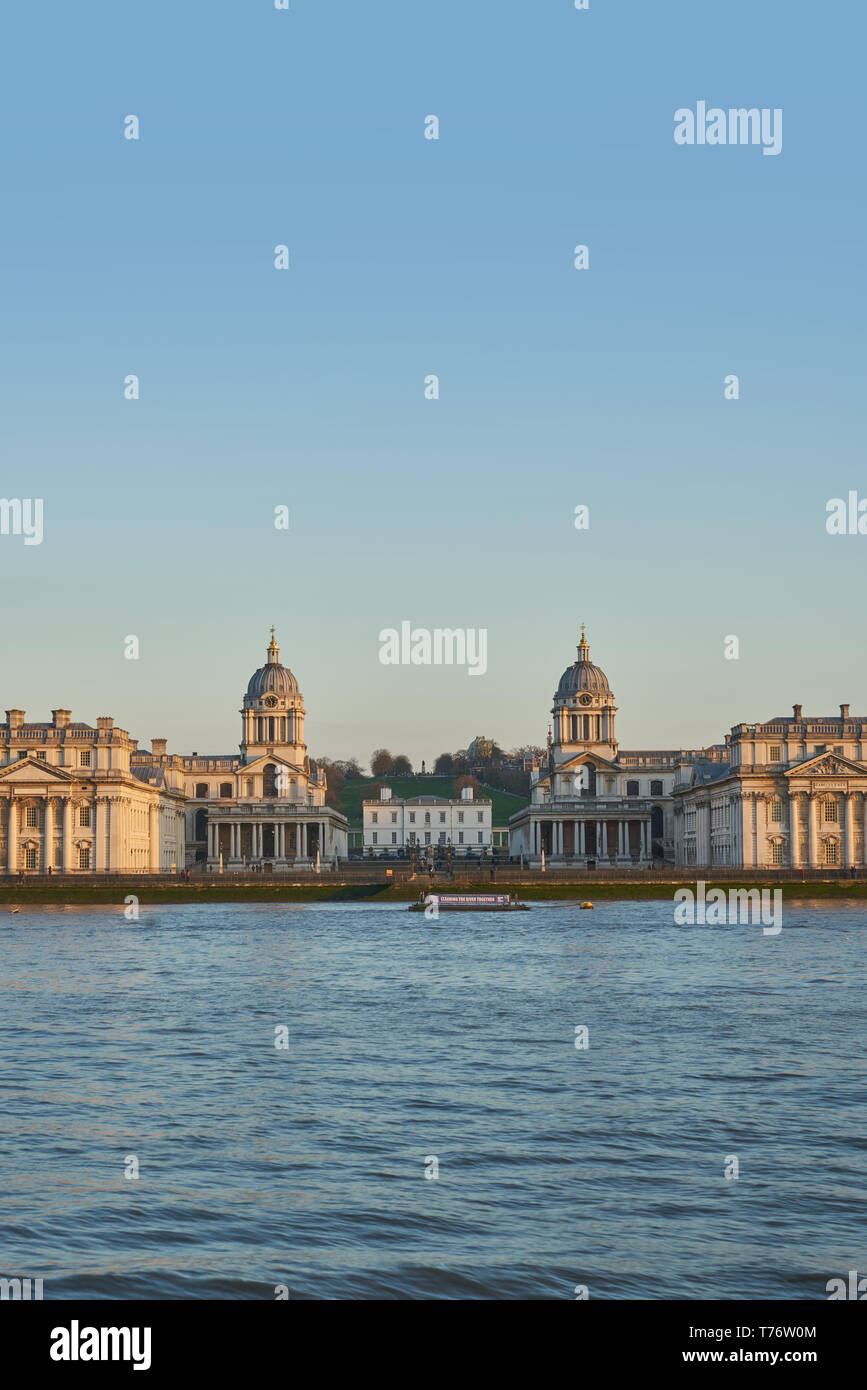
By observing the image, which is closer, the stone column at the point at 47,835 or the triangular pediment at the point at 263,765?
the stone column at the point at 47,835

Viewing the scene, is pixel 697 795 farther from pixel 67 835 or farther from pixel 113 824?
pixel 67 835

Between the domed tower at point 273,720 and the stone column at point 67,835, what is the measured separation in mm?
36205

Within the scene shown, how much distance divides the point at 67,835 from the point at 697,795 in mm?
52434

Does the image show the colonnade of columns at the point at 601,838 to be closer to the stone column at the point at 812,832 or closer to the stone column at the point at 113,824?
the stone column at the point at 812,832

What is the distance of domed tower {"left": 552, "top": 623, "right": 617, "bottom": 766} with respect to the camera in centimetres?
15538

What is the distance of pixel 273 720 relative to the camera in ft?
497

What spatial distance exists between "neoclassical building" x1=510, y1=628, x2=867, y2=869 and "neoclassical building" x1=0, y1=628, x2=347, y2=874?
22.4m

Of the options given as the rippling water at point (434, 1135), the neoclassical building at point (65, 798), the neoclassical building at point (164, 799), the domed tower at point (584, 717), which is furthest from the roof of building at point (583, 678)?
the rippling water at point (434, 1135)

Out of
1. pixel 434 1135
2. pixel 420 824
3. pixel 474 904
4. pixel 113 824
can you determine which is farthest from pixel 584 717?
pixel 434 1135

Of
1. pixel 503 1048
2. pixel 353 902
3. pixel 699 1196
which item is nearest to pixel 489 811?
pixel 353 902

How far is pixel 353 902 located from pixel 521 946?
3879 cm

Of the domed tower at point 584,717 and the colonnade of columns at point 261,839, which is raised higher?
the domed tower at point 584,717

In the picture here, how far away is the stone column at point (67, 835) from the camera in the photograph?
114 m
